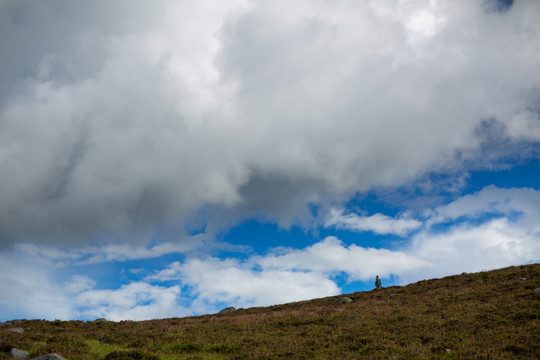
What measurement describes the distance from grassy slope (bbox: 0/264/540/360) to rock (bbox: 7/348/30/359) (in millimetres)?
750

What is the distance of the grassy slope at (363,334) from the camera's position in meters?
18.2

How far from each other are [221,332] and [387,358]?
45.6 feet

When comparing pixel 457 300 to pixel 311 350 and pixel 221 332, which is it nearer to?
pixel 311 350

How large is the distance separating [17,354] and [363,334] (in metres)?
19.3

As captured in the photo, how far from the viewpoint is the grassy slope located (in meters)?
18.2

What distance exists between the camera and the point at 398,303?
114ft

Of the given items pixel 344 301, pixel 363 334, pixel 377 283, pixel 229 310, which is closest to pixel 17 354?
pixel 363 334

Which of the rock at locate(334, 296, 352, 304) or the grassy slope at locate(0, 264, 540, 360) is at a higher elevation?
the rock at locate(334, 296, 352, 304)

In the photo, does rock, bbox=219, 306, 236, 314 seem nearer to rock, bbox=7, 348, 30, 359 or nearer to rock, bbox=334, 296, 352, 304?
rock, bbox=334, 296, 352, 304

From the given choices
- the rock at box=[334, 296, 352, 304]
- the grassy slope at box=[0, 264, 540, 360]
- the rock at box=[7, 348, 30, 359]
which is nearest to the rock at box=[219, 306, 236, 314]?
the rock at box=[334, 296, 352, 304]

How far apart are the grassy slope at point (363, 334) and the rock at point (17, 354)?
750 mm

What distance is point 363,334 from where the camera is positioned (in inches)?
910

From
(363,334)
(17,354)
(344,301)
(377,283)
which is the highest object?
(377,283)

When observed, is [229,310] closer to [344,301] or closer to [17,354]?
[344,301]
